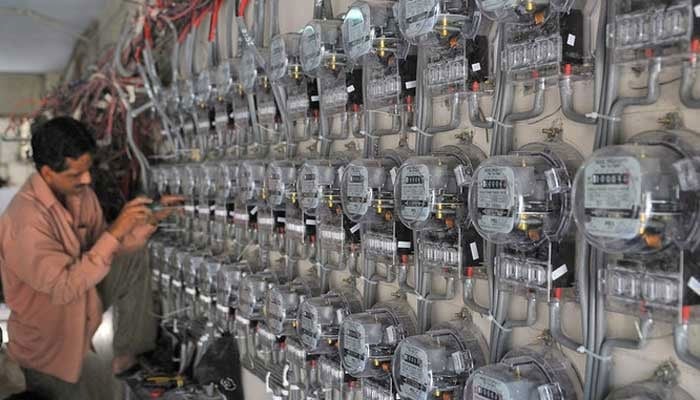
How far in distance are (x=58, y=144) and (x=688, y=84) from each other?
204 centimetres

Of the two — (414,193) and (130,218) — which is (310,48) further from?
(130,218)

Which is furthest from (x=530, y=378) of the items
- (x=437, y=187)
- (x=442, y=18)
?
(x=442, y=18)

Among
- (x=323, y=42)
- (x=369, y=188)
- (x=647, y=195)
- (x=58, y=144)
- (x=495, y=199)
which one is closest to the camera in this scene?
(x=647, y=195)

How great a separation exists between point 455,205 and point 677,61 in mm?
448

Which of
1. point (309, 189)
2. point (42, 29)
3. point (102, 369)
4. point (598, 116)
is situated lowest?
point (102, 369)

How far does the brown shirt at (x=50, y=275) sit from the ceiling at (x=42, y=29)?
7.44 ft

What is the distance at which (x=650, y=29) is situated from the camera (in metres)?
0.92

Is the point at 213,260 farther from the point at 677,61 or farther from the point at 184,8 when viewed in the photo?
the point at 677,61

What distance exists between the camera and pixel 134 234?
2732mm

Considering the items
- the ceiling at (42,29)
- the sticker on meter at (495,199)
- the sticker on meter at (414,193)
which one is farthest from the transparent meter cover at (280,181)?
the ceiling at (42,29)

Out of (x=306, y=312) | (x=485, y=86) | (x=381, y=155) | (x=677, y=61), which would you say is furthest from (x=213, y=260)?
(x=677, y=61)

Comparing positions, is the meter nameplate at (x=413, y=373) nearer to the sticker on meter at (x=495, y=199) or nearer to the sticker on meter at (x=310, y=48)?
the sticker on meter at (x=495, y=199)

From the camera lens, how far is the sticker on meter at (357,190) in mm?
1466

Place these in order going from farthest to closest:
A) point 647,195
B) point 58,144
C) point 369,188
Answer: point 58,144 → point 369,188 → point 647,195
